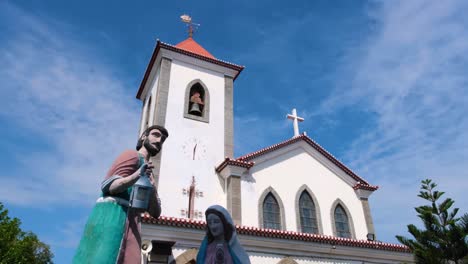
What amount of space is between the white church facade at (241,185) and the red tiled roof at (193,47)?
1.18ft

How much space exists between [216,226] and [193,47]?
1595cm

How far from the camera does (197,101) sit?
53.9ft

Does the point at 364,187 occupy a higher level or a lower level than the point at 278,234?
higher

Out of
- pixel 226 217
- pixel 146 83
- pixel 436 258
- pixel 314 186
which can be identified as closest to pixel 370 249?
pixel 436 258

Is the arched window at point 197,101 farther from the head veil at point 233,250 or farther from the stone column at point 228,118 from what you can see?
the head veil at point 233,250

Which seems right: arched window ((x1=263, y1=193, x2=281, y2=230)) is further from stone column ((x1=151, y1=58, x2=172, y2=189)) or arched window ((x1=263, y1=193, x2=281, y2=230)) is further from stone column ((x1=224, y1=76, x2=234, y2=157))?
stone column ((x1=151, y1=58, x2=172, y2=189))

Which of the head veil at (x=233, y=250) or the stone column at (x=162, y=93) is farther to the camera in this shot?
the stone column at (x=162, y=93)

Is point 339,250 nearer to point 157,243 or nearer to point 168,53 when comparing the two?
point 157,243

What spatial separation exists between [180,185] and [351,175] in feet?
24.8

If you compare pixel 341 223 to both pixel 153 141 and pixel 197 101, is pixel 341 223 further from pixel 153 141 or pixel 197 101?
pixel 153 141

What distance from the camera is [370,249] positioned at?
41.3ft

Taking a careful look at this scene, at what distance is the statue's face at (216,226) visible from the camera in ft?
13.3

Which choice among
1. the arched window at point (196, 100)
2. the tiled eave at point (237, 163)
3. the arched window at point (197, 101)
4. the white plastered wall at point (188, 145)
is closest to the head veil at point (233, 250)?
the white plastered wall at point (188, 145)

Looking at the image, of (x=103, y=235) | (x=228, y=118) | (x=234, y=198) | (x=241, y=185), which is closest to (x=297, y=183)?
(x=241, y=185)
